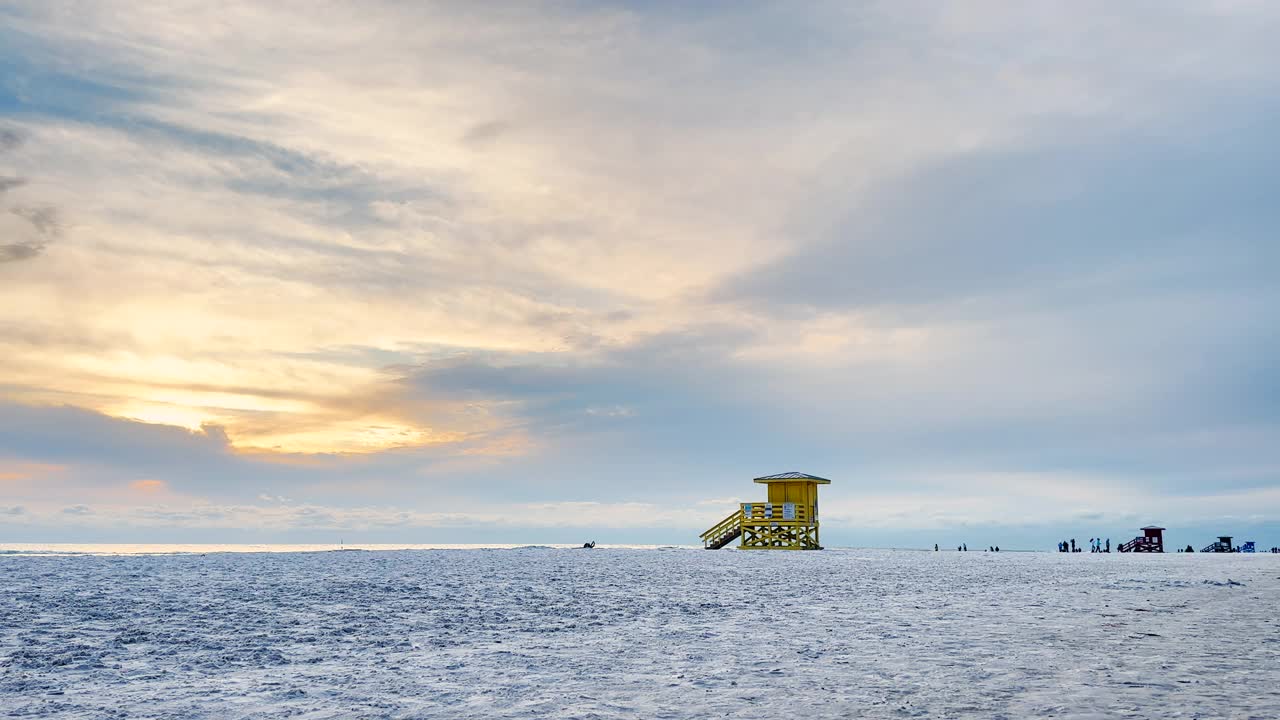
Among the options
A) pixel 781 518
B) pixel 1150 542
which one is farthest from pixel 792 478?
pixel 1150 542

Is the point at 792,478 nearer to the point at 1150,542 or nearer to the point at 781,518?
the point at 781,518

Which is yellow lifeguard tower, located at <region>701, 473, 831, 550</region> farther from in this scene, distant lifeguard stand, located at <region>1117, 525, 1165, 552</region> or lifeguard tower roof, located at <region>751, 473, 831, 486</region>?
distant lifeguard stand, located at <region>1117, 525, 1165, 552</region>

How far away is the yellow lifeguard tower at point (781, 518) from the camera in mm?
68000

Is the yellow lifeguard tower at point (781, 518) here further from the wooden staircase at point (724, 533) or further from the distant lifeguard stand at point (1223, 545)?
the distant lifeguard stand at point (1223, 545)

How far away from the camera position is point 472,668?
13742 millimetres

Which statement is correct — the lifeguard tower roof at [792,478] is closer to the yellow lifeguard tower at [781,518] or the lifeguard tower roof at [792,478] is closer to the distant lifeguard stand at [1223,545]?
the yellow lifeguard tower at [781,518]

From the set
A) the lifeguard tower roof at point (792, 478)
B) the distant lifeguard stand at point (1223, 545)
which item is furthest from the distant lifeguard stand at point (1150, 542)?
the lifeguard tower roof at point (792, 478)

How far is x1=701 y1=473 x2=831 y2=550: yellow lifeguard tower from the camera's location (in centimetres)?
6800

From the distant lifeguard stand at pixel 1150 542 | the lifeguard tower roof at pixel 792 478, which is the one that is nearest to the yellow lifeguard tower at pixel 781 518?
the lifeguard tower roof at pixel 792 478

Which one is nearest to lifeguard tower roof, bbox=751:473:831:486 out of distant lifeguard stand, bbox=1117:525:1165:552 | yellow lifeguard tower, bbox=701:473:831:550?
yellow lifeguard tower, bbox=701:473:831:550

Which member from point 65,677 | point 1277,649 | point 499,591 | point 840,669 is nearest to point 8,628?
point 65,677

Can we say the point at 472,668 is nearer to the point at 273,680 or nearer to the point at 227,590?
the point at 273,680

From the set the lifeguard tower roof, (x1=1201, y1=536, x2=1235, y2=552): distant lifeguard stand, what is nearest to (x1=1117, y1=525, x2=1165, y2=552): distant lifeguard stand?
(x1=1201, y1=536, x2=1235, y2=552): distant lifeguard stand

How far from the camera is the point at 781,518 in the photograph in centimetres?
6819
